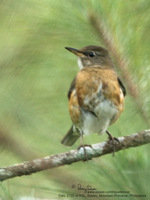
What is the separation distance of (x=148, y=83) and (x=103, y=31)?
0.27 m

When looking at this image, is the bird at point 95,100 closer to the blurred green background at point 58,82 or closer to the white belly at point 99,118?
the white belly at point 99,118

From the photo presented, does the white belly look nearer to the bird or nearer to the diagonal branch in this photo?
the bird

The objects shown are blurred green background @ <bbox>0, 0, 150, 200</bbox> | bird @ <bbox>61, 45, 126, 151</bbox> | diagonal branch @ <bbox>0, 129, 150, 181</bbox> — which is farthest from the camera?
bird @ <bbox>61, 45, 126, 151</bbox>

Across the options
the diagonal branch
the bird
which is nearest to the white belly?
the bird

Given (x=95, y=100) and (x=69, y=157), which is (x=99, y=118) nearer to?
(x=95, y=100)

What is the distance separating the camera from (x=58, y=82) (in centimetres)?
208

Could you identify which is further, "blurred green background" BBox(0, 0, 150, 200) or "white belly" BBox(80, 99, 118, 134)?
"white belly" BBox(80, 99, 118, 134)

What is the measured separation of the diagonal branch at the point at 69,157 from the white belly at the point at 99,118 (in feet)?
2.24

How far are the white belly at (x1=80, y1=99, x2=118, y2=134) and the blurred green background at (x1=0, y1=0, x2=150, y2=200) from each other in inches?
29.2

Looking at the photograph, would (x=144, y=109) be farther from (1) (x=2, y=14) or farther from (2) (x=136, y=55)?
(1) (x=2, y=14)

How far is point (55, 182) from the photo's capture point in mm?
1515

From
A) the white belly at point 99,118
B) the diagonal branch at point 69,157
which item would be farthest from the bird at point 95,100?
the diagonal branch at point 69,157

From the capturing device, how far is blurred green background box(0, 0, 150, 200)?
59.6 inches

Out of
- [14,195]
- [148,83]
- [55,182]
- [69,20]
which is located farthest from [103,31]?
[14,195]
